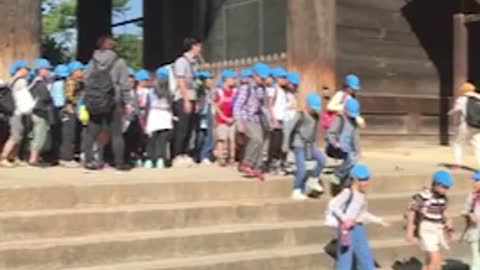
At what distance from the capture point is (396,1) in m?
18.0

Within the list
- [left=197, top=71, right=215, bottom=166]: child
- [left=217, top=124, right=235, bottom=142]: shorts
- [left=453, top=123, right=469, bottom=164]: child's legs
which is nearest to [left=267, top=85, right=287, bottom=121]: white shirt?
[left=217, top=124, right=235, bottom=142]: shorts

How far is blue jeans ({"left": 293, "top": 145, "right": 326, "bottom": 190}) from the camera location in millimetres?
9867

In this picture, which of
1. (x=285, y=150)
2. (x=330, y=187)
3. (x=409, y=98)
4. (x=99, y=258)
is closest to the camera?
(x=99, y=258)

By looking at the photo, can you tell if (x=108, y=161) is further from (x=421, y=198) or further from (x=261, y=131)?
(x=421, y=198)

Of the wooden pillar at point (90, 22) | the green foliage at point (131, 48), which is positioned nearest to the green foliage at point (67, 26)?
the green foliage at point (131, 48)

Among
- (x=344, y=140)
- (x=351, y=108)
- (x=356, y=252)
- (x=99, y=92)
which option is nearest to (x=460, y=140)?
(x=351, y=108)

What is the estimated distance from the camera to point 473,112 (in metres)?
12.9

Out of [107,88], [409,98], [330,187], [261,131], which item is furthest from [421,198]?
[409,98]

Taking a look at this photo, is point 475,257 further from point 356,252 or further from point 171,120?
point 171,120

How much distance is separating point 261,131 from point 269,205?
1.56 m

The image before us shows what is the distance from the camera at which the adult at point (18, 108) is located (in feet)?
35.9

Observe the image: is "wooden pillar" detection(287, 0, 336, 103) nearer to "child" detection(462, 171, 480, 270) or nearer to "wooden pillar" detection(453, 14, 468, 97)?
"wooden pillar" detection(453, 14, 468, 97)

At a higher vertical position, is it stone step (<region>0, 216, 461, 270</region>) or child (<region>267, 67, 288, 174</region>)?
child (<region>267, 67, 288, 174</region>)

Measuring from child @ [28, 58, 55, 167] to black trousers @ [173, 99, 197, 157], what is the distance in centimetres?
179
